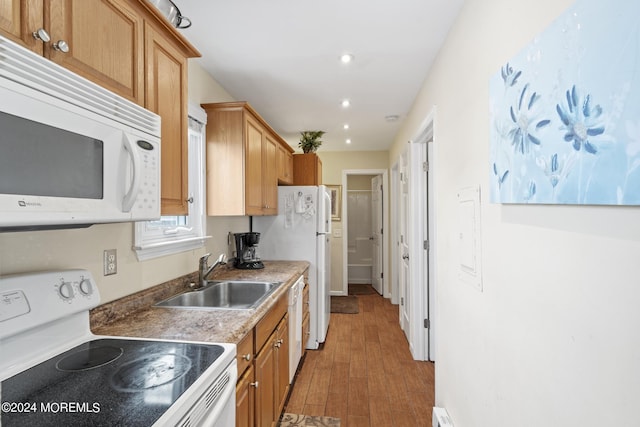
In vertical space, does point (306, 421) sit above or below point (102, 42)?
below

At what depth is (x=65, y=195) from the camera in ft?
2.76

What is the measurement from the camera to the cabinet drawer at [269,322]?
163cm

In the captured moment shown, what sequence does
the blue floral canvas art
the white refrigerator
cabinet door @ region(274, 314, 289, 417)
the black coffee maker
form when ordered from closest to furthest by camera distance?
the blue floral canvas art < cabinet door @ region(274, 314, 289, 417) < the black coffee maker < the white refrigerator

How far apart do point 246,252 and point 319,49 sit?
1.75 meters

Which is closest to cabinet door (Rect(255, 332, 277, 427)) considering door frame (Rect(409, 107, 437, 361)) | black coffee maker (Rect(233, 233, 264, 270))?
black coffee maker (Rect(233, 233, 264, 270))

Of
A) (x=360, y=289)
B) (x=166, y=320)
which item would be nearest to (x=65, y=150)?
(x=166, y=320)

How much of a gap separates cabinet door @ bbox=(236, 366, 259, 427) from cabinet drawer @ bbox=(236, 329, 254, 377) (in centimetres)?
4

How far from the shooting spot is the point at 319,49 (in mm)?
2127

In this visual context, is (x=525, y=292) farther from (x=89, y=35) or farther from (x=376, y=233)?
(x=376, y=233)

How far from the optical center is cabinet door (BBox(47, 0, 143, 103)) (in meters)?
0.91

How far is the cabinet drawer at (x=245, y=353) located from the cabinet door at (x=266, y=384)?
0.41 ft

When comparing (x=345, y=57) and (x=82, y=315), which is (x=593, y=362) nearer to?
(x=82, y=315)

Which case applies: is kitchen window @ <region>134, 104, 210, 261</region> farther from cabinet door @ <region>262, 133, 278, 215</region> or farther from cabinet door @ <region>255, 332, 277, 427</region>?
cabinet door @ <region>255, 332, 277, 427</region>

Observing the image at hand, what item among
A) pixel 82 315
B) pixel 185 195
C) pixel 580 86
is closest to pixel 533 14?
pixel 580 86
